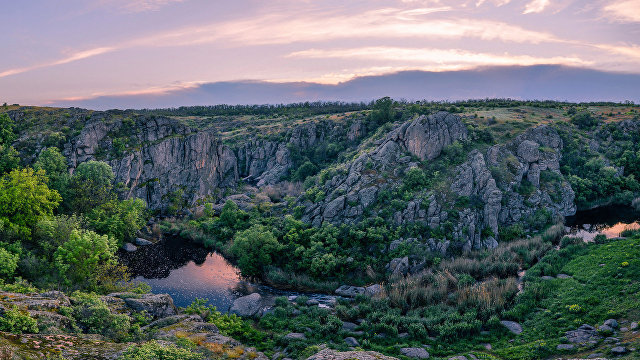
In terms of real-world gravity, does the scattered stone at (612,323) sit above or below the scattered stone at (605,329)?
above

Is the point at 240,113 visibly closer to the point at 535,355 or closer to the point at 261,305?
the point at 261,305

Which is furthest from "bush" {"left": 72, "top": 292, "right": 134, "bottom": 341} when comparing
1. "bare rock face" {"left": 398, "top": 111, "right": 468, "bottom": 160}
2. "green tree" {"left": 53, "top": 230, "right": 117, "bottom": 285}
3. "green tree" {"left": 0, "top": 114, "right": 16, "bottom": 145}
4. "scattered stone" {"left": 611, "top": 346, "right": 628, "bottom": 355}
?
"green tree" {"left": 0, "top": 114, "right": 16, "bottom": 145}

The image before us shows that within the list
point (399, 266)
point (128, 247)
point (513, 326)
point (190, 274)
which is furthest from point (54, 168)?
point (513, 326)

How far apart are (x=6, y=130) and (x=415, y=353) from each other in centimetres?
7370

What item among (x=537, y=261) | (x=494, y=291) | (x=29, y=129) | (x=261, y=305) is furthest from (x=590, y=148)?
(x=29, y=129)

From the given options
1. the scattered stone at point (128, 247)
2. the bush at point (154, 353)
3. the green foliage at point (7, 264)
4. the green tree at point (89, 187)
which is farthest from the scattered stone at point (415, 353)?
the green tree at point (89, 187)

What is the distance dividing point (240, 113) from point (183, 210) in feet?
331

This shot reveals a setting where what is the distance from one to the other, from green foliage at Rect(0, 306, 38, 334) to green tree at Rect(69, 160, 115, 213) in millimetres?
36525

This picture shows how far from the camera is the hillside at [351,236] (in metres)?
27.8

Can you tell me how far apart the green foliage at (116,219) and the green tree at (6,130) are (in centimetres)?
2302

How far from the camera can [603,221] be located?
61.2 m

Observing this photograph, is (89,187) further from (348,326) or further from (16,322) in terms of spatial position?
(348,326)

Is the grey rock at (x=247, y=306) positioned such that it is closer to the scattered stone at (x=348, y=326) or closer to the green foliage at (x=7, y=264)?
the scattered stone at (x=348, y=326)

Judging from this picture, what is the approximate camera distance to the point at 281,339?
31625mm
